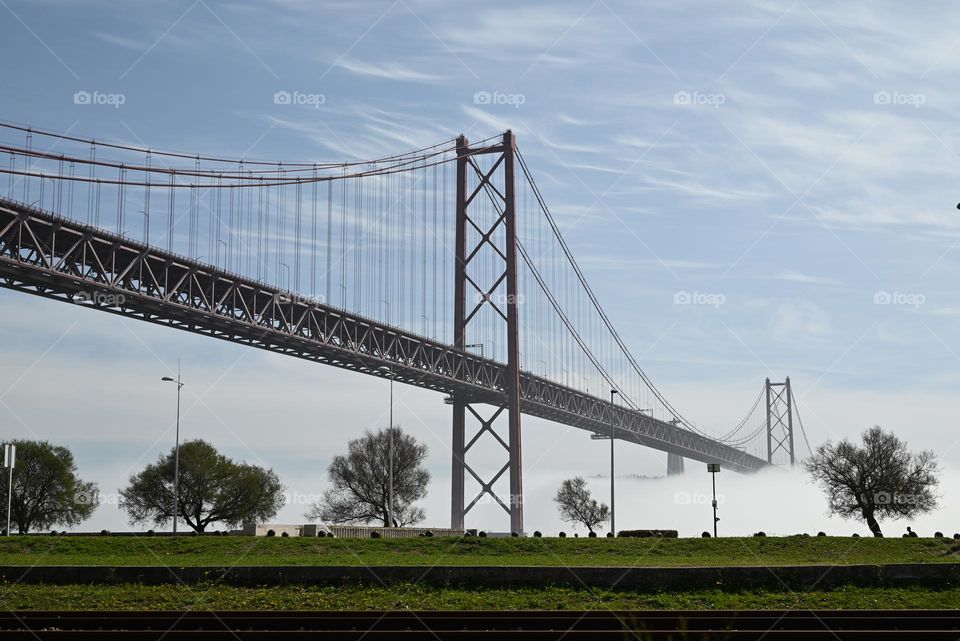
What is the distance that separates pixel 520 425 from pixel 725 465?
56.3m

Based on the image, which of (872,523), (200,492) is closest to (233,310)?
(200,492)

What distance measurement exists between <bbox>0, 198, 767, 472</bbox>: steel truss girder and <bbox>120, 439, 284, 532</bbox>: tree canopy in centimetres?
1255

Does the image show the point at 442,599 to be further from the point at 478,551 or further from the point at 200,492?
the point at 200,492

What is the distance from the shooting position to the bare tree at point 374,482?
73.2 metres

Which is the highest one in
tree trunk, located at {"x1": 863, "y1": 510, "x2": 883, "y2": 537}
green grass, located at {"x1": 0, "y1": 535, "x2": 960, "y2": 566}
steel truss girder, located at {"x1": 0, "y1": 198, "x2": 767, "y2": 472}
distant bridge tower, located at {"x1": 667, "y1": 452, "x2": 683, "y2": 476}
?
distant bridge tower, located at {"x1": 667, "y1": 452, "x2": 683, "y2": 476}

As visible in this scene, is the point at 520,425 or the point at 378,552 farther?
the point at 520,425

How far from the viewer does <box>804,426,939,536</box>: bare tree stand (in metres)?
57.8

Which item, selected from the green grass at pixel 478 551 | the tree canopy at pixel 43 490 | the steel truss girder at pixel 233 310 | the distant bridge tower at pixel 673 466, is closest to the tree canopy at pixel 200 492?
the tree canopy at pixel 43 490

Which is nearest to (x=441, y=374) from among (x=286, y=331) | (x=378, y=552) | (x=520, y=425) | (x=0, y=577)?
(x=520, y=425)

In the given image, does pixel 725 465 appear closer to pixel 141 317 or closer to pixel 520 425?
pixel 520 425

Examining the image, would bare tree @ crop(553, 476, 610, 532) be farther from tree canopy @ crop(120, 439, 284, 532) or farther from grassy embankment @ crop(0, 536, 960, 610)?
grassy embankment @ crop(0, 536, 960, 610)

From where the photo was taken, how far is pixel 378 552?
116 feet

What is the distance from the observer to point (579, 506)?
8919 centimetres

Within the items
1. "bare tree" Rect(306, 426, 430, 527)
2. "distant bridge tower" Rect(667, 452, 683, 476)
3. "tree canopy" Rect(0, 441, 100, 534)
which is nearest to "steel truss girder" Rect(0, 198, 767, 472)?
"bare tree" Rect(306, 426, 430, 527)
